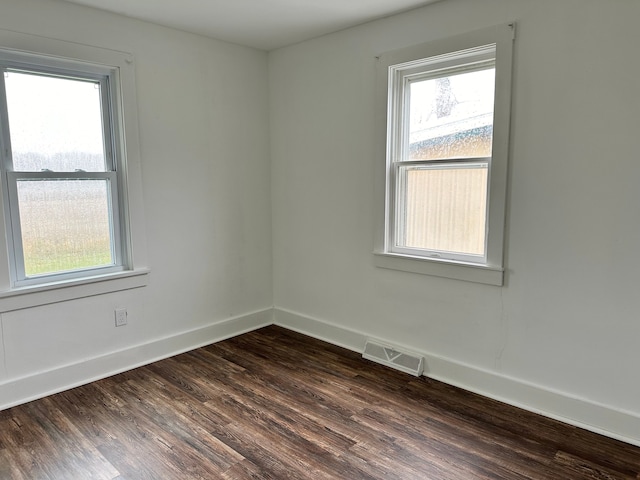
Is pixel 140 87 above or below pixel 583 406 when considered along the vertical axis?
above

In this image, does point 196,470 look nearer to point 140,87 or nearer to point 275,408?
point 275,408

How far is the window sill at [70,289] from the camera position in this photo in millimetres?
2652

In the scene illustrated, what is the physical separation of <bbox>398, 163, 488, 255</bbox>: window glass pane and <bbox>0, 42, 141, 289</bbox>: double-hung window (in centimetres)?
206

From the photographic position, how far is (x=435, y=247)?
3.05 m

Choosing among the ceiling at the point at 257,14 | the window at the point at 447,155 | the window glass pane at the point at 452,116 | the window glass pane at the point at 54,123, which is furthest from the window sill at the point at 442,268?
the window glass pane at the point at 54,123

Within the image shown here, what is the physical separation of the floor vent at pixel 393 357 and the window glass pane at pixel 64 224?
204 cm

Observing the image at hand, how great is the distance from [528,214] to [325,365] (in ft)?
5.77

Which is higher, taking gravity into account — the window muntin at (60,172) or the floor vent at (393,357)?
the window muntin at (60,172)

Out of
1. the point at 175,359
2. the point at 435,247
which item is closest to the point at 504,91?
the point at 435,247

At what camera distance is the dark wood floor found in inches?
82.0

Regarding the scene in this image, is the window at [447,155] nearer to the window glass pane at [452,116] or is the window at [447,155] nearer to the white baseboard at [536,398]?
the window glass pane at [452,116]

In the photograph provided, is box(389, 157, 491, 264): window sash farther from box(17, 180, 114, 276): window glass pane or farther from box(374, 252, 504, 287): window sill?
box(17, 180, 114, 276): window glass pane

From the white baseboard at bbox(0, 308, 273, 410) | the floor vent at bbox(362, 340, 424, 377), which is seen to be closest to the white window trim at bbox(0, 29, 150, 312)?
the white baseboard at bbox(0, 308, 273, 410)

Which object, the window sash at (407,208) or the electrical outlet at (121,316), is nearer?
the window sash at (407,208)
